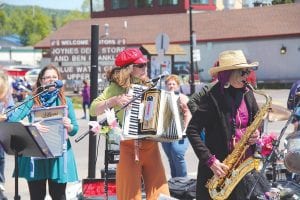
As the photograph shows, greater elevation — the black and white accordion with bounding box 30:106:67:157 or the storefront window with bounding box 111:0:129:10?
the storefront window with bounding box 111:0:129:10

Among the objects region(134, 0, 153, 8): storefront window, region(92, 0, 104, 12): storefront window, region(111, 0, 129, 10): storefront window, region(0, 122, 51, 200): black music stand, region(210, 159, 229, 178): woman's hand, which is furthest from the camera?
region(92, 0, 104, 12): storefront window

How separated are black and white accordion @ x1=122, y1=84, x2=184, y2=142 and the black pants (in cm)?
101

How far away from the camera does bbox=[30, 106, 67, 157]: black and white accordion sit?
6477 millimetres

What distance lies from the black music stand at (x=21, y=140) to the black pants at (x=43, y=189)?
0.57m

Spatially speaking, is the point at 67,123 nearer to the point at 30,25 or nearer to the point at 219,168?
the point at 219,168

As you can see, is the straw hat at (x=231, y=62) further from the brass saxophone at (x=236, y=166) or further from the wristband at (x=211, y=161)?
the wristband at (x=211, y=161)

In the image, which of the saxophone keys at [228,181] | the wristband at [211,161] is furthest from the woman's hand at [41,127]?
the saxophone keys at [228,181]

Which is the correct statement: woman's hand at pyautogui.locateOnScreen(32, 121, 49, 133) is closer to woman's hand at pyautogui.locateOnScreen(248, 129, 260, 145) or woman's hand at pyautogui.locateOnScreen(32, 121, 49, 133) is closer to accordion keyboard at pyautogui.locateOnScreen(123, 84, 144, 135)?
accordion keyboard at pyautogui.locateOnScreen(123, 84, 144, 135)

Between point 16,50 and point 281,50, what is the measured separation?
57470mm

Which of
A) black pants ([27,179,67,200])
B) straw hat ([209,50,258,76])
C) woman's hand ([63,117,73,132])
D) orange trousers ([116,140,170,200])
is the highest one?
straw hat ([209,50,258,76])

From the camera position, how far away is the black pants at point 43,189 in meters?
6.86

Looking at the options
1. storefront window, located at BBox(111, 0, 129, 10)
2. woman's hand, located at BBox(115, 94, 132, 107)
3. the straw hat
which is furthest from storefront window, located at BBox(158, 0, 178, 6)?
the straw hat

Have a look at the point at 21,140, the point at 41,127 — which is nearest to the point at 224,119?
the point at 41,127

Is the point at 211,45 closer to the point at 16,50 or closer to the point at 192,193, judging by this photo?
the point at 192,193
